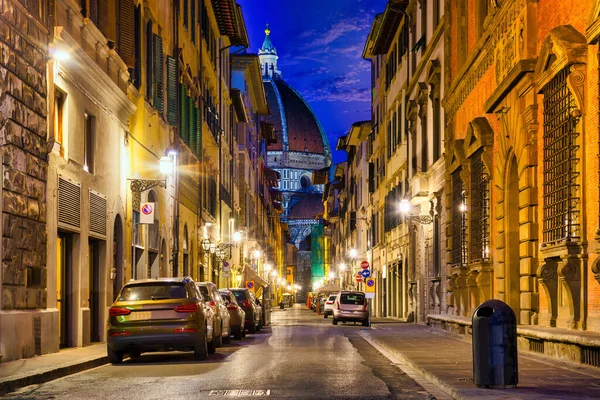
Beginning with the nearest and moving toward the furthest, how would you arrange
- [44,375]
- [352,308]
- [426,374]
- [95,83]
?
[44,375] < [426,374] < [95,83] < [352,308]

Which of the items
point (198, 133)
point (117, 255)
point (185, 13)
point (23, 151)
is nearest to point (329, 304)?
point (198, 133)

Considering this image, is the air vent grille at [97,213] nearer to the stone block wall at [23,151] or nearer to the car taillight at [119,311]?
the stone block wall at [23,151]

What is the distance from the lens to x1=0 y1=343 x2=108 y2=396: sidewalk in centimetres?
1446

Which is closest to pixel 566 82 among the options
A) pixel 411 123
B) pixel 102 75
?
pixel 102 75

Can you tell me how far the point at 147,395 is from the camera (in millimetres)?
13359

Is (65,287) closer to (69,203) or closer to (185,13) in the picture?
(69,203)

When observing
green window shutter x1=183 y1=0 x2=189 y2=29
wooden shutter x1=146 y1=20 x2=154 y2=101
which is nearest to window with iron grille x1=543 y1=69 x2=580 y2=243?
wooden shutter x1=146 y1=20 x2=154 y2=101

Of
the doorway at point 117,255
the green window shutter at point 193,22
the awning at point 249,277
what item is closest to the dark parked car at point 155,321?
the doorway at point 117,255

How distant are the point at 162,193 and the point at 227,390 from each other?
21.9m

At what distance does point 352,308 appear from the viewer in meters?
49.2

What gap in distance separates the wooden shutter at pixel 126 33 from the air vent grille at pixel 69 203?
236 inches

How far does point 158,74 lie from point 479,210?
11473 mm

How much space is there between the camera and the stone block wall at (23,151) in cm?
1777

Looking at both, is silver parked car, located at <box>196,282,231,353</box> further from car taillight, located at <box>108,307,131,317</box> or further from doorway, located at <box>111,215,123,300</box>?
doorway, located at <box>111,215,123,300</box>
